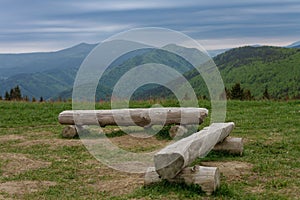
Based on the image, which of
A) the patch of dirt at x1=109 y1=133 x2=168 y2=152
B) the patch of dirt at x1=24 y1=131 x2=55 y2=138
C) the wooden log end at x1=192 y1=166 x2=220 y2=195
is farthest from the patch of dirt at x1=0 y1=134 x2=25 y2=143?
the wooden log end at x1=192 y1=166 x2=220 y2=195

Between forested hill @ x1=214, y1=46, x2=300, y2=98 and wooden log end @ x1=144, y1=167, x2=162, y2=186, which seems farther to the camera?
forested hill @ x1=214, y1=46, x2=300, y2=98

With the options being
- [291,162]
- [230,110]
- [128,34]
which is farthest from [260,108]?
[128,34]

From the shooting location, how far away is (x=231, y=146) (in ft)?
35.5

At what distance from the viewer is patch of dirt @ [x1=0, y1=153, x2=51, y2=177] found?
9.68m

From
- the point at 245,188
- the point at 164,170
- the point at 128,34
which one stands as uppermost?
the point at 128,34

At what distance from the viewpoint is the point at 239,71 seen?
18362cm

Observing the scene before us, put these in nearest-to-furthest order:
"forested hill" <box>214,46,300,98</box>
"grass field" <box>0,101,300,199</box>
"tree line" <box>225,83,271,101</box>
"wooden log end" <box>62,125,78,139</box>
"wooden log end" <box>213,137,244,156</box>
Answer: "grass field" <box>0,101,300,199</box>, "wooden log end" <box>213,137,244,156</box>, "wooden log end" <box>62,125,78,139</box>, "tree line" <box>225,83,271,101</box>, "forested hill" <box>214,46,300,98</box>

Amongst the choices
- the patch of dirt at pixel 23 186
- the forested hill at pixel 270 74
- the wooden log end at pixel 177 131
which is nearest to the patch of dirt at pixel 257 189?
the patch of dirt at pixel 23 186

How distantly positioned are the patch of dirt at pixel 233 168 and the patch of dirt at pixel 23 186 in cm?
371

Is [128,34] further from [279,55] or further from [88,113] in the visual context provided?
[279,55]

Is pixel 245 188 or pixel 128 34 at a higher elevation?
pixel 128 34

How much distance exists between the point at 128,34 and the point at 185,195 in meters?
4.78

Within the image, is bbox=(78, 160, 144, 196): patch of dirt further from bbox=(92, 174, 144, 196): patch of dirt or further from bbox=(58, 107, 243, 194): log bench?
bbox=(58, 107, 243, 194): log bench

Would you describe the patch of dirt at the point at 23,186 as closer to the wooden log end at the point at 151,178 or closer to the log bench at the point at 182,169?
the wooden log end at the point at 151,178
